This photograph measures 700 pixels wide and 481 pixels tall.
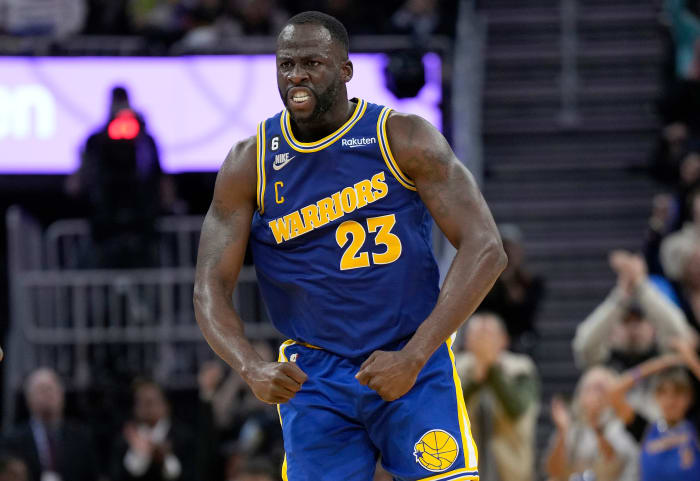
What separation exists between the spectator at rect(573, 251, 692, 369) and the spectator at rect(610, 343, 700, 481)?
559mm

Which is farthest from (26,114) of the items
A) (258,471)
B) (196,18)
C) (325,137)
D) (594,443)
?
(325,137)

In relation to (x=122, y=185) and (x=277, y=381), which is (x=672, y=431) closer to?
(x=277, y=381)

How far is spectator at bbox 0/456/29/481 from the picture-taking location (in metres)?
8.91

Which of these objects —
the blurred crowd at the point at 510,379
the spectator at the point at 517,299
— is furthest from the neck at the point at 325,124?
the spectator at the point at 517,299

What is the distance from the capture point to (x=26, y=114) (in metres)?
13.3

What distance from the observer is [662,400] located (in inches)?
317

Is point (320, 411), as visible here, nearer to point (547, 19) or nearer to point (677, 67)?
point (677, 67)

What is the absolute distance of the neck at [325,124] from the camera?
4836 mm

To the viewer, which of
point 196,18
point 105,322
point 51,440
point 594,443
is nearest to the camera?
point 594,443

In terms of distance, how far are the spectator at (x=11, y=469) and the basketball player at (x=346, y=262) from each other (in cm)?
453

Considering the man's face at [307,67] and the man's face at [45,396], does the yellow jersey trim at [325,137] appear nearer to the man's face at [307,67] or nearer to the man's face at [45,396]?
the man's face at [307,67]

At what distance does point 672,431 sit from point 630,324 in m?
1.42

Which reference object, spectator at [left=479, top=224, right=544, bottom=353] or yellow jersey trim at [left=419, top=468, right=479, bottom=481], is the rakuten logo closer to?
spectator at [left=479, top=224, right=544, bottom=353]

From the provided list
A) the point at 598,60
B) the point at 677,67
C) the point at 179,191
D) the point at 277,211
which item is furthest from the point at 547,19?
the point at 277,211
